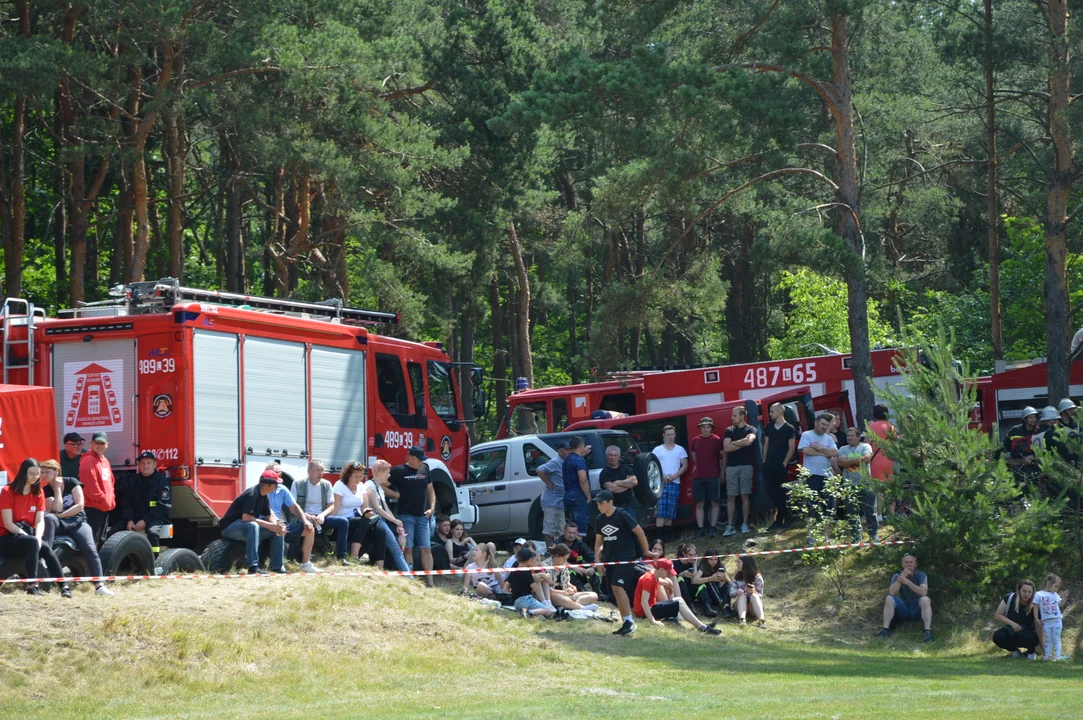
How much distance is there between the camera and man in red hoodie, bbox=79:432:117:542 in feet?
46.1

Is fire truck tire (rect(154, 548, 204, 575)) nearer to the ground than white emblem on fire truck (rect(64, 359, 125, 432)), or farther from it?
nearer to the ground

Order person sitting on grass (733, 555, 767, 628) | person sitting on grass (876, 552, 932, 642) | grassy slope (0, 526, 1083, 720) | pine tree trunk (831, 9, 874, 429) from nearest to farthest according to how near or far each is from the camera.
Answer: grassy slope (0, 526, 1083, 720), person sitting on grass (876, 552, 932, 642), person sitting on grass (733, 555, 767, 628), pine tree trunk (831, 9, 874, 429)

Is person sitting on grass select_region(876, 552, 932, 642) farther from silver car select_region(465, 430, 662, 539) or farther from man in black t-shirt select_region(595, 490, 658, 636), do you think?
silver car select_region(465, 430, 662, 539)

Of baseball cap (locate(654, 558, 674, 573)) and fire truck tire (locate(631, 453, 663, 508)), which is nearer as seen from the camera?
baseball cap (locate(654, 558, 674, 573))

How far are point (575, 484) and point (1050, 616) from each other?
613cm

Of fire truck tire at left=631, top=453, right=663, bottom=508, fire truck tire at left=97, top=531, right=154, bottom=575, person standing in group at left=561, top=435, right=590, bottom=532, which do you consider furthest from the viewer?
fire truck tire at left=631, top=453, right=663, bottom=508

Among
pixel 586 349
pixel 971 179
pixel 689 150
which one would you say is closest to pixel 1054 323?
pixel 689 150

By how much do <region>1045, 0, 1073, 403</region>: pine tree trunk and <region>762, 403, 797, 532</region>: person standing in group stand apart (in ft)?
21.5

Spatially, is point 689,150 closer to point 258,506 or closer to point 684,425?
point 684,425

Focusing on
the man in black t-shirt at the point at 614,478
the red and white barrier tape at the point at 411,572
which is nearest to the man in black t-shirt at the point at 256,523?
the red and white barrier tape at the point at 411,572

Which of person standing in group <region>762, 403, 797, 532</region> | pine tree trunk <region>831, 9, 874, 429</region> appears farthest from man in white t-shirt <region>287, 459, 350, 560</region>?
pine tree trunk <region>831, 9, 874, 429</region>

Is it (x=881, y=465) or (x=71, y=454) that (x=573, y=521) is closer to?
(x=881, y=465)

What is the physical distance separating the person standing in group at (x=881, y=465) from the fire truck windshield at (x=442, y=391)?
20.5ft

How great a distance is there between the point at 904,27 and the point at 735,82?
77.4 feet
